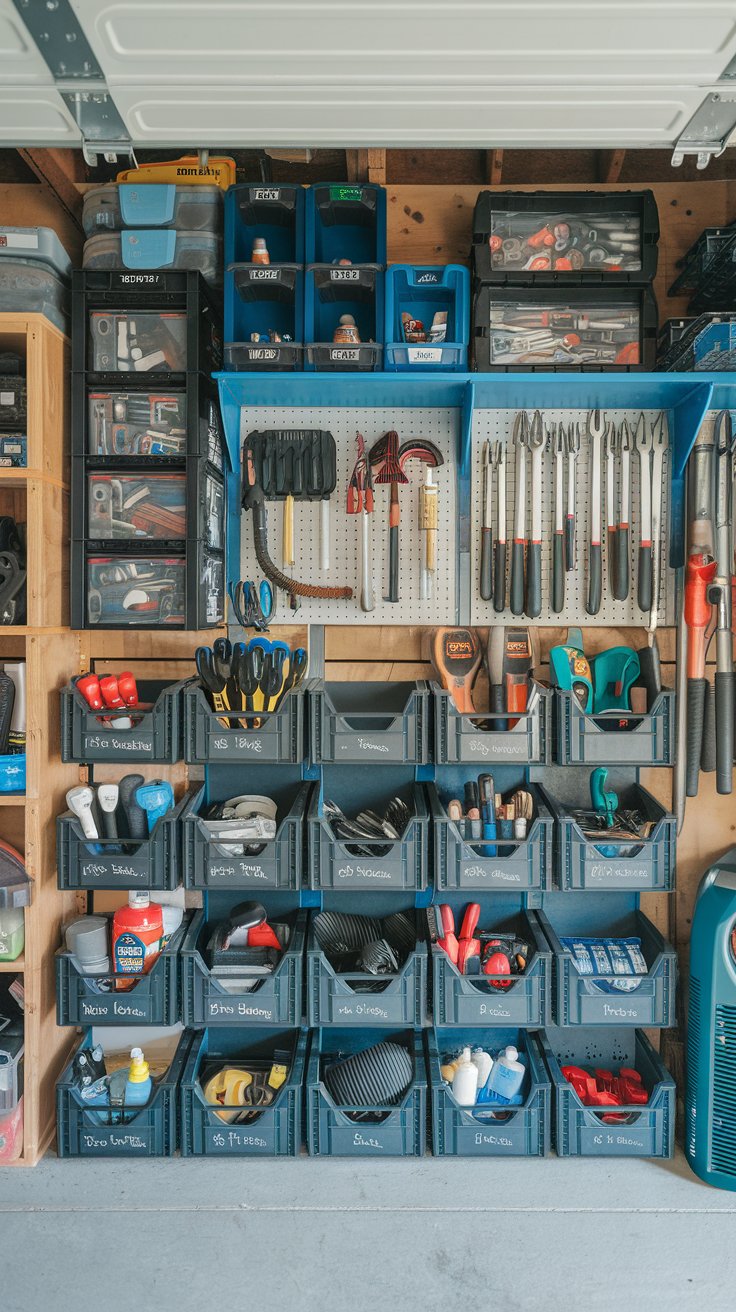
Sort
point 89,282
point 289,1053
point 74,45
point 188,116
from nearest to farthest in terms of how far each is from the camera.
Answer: point 74,45 → point 188,116 → point 89,282 → point 289,1053

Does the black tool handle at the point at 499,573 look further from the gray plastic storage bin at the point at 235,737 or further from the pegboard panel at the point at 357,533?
the gray plastic storage bin at the point at 235,737

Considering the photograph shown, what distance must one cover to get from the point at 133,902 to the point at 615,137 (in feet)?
6.39

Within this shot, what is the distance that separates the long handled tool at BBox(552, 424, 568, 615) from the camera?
2127 millimetres

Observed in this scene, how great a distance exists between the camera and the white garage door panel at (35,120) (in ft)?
4.54

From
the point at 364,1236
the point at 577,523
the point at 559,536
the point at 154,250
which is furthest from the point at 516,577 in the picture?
the point at 364,1236

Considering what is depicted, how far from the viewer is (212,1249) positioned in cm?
175

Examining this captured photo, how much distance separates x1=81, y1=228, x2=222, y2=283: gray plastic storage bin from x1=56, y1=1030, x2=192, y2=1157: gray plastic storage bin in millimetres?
1969

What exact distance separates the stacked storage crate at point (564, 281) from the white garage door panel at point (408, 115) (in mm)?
454

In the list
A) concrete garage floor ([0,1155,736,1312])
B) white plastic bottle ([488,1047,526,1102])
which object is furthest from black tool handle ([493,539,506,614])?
concrete garage floor ([0,1155,736,1312])

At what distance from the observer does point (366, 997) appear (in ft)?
6.48

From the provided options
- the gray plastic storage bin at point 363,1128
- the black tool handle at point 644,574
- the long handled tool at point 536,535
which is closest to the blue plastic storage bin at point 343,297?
the long handled tool at point 536,535

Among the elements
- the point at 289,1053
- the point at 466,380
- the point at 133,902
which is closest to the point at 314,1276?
the point at 289,1053

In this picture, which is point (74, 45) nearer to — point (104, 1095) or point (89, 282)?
point (89, 282)

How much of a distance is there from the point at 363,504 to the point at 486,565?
352mm
